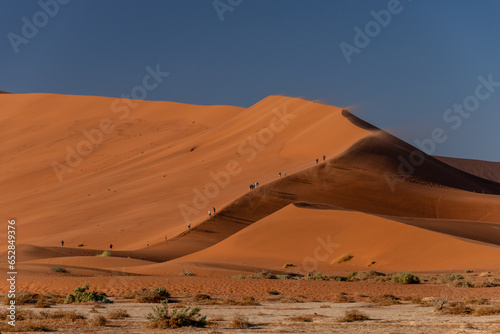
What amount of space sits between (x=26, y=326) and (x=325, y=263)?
74.2ft

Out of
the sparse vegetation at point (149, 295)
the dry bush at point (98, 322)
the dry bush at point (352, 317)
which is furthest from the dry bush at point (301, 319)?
the sparse vegetation at point (149, 295)

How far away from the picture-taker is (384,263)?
104ft

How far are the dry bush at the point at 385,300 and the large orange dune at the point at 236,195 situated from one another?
1034 cm

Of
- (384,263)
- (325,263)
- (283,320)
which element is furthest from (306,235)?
(283,320)

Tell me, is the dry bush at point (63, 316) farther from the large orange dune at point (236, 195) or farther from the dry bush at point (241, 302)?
the large orange dune at point (236, 195)

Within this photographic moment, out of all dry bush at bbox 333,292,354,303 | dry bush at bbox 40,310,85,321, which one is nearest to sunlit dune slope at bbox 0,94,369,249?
dry bush at bbox 333,292,354,303

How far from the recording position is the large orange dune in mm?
33469

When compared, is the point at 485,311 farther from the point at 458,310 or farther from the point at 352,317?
the point at 352,317

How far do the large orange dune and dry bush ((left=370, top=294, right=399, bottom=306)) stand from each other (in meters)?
10.3

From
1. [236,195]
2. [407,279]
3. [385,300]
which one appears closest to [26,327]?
[385,300]

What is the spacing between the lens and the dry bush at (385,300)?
17.5 metres

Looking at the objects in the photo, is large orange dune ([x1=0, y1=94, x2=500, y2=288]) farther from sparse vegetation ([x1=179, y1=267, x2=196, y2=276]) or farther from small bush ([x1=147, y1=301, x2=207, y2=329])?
small bush ([x1=147, y1=301, x2=207, y2=329])

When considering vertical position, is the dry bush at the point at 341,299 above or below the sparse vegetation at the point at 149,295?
below

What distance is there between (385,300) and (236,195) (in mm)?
29622
